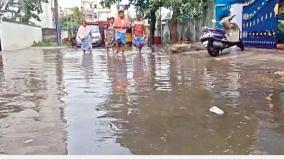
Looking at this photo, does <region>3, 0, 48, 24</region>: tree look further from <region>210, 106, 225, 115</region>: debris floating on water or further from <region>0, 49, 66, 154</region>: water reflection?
<region>210, 106, 225, 115</region>: debris floating on water

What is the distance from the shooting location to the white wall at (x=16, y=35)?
25772 millimetres

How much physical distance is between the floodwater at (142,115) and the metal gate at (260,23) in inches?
222

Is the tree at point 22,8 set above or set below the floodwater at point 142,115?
above

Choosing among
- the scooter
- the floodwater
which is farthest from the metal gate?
the floodwater

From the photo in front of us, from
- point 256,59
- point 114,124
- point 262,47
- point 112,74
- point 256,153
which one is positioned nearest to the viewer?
point 256,153

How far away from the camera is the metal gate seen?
1380 centimetres

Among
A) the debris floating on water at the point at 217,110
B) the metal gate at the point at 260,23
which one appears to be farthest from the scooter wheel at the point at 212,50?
the debris floating on water at the point at 217,110

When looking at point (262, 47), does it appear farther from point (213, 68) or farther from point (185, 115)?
point (185, 115)

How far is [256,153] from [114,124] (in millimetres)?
1569

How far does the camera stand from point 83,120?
4789 mm

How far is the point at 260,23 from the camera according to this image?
14711 mm

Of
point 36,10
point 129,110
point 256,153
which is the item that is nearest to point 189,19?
point 36,10

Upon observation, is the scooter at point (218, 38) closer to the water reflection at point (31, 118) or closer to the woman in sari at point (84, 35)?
the woman in sari at point (84, 35)

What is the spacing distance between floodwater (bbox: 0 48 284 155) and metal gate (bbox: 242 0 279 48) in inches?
222
